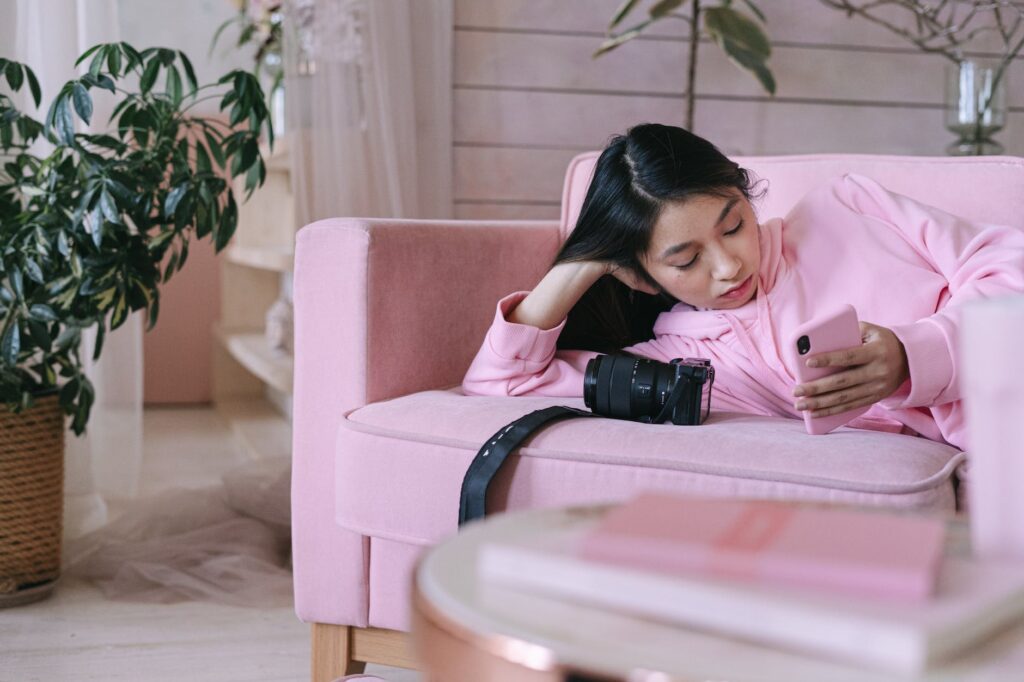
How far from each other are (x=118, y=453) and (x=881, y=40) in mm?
1903

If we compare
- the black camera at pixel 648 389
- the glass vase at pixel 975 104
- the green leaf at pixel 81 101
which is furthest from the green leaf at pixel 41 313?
the glass vase at pixel 975 104

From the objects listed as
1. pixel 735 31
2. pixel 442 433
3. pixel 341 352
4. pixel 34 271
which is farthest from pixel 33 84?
pixel 735 31

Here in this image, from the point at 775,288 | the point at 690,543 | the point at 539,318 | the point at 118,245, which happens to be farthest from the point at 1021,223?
the point at 118,245

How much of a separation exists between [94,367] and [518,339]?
1.18 meters

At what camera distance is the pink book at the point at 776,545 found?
0.45 meters

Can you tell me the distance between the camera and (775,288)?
1.33 metres

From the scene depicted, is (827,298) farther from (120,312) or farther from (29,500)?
(29,500)

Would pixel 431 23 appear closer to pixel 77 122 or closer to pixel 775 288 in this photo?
pixel 77 122

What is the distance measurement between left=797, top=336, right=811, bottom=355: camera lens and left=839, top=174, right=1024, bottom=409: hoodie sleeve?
12 centimetres

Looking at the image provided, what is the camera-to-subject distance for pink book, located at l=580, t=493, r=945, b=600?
0.45 m

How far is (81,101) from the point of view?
1.59m

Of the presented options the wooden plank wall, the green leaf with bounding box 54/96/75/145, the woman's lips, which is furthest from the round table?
the wooden plank wall

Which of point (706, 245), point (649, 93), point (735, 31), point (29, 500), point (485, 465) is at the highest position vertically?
point (735, 31)

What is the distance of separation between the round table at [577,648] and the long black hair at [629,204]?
83 cm
